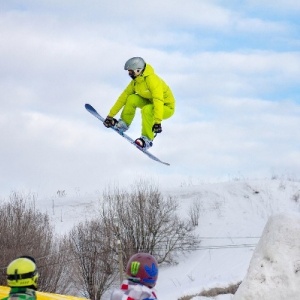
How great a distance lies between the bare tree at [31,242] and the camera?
3238cm

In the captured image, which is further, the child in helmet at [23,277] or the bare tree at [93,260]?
the bare tree at [93,260]

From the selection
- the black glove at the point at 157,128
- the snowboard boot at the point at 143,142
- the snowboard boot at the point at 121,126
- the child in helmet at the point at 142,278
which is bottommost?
the child in helmet at the point at 142,278

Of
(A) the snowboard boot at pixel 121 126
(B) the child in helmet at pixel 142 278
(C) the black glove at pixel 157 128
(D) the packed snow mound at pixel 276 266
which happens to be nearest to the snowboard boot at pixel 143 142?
(C) the black glove at pixel 157 128

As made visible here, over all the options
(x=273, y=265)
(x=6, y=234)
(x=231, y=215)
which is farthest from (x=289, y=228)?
(x=231, y=215)

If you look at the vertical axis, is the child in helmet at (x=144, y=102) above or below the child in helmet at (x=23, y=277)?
above

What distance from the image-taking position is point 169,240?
3962 cm

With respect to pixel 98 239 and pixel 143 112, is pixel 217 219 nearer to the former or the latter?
pixel 98 239

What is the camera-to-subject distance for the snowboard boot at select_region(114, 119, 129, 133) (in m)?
10.4

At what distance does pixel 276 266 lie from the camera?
10.3 m

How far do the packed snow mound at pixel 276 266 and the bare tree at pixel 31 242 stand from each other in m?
21.7

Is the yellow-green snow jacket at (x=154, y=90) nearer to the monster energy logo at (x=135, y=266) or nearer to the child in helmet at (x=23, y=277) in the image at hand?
the monster energy logo at (x=135, y=266)

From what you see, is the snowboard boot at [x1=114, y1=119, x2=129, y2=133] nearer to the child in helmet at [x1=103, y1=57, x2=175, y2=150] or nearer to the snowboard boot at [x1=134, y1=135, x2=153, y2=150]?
the child in helmet at [x1=103, y1=57, x2=175, y2=150]

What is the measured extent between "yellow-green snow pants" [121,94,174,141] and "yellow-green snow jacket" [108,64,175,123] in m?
0.08

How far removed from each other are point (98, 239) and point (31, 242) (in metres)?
5.10
